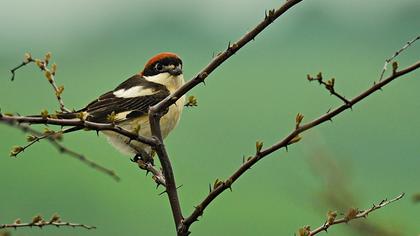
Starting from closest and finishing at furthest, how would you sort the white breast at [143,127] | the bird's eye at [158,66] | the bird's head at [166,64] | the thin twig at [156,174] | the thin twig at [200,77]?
the thin twig at [200,77], the thin twig at [156,174], the white breast at [143,127], the bird's head at [166,64], the bird's eye at [158,66]

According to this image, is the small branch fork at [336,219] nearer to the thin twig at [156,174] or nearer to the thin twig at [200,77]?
the thin twig at [200,77]

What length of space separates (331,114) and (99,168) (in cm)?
85

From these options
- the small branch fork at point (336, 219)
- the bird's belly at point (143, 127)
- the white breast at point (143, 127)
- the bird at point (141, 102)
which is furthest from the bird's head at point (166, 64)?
the small branch fork at point (336, 219)

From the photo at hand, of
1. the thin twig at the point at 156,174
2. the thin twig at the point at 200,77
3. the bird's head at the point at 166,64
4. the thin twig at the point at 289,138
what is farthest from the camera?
the bird's head at the point at 166,64

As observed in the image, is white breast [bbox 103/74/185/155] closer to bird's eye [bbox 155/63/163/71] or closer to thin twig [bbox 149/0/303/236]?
bird's eye [bbox 155/63/163/71]

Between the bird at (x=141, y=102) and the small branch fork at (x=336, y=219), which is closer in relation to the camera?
the small branch fork at (x=336, y=219)

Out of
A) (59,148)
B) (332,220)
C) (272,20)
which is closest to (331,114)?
(272,20)

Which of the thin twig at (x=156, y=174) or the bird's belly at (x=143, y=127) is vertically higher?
the bird's belly at (x=143, y=127)

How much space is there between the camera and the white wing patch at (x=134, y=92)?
6.29m

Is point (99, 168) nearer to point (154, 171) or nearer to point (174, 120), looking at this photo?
point (154, 171)

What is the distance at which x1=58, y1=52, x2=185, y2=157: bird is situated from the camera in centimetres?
579

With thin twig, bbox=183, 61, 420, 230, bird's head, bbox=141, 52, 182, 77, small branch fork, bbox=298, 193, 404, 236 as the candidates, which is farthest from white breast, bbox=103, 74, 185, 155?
thin twig, bbox=183, 61, 420, 230

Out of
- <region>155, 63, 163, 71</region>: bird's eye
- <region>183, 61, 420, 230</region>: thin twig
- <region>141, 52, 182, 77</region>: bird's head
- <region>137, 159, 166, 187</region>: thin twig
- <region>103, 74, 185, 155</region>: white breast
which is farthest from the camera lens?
<region>155, 63, 163, 71</region>: bird's eye

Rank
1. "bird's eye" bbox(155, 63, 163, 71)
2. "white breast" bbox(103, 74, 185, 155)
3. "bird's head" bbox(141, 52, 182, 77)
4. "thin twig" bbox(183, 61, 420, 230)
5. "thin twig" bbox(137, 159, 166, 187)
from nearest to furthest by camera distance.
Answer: "thin twig" bbox(183, 61, 420, 230) → "thin twig" bbox(137, 159, 166, 187) → "white breast" bbox(103, 74, 185, 155) → "bird's head" bbox(141, 52, 182, 77) → "bird's eye" bbox(155, 63, 163, 71)
